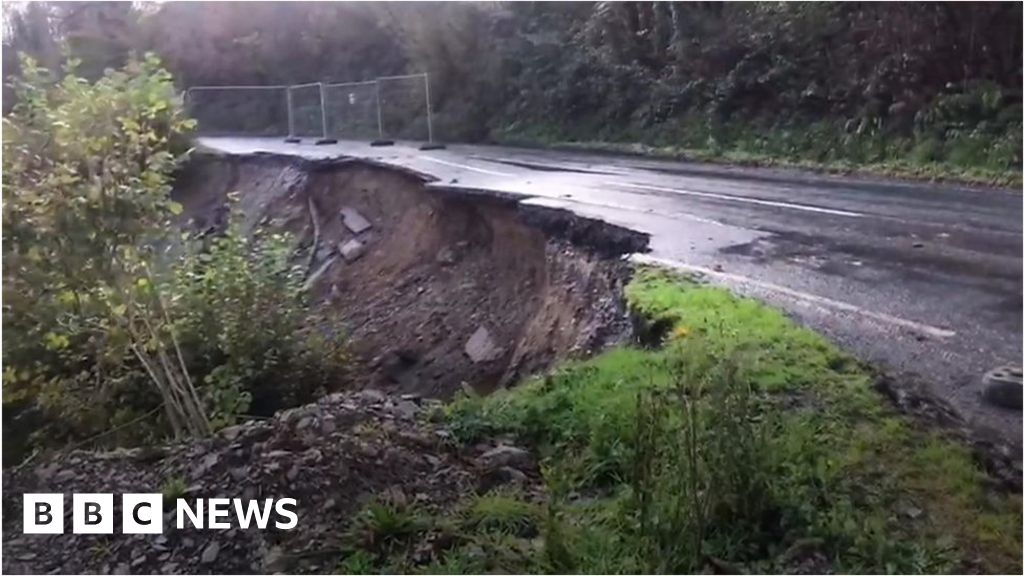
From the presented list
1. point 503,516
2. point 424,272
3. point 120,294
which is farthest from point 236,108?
point 503,516

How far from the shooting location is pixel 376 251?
180 inches

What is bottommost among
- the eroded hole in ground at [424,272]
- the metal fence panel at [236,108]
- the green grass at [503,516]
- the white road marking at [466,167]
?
the green grass at [503,516]

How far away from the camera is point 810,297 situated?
3.76m

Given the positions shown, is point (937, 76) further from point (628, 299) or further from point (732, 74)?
point (628, 299)

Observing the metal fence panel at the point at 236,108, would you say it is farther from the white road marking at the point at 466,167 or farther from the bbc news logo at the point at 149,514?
the bbc news logo at the point at 149,514

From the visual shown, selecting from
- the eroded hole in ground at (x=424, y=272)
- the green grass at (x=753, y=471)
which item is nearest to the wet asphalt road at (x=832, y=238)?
the eroded hole in ground at (x=424, y=272)

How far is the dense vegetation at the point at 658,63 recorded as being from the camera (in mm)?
3357

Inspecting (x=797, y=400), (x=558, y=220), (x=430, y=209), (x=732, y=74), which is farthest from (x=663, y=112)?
(x=797, y=400)

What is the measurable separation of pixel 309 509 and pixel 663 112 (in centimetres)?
303

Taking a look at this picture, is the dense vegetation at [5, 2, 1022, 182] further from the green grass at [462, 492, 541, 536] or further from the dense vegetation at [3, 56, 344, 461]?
the green grass at [462, 492, 541, 536]

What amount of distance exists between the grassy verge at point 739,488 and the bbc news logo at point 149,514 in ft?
1.02

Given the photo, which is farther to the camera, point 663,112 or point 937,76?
point 663,112

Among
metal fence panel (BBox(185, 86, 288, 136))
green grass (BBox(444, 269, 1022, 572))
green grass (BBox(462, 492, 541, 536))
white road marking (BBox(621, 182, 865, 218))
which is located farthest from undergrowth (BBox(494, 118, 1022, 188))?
green grass (BBox(462, 492, 541, 536))

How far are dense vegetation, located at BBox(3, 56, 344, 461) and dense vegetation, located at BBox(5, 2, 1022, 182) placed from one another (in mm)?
187
